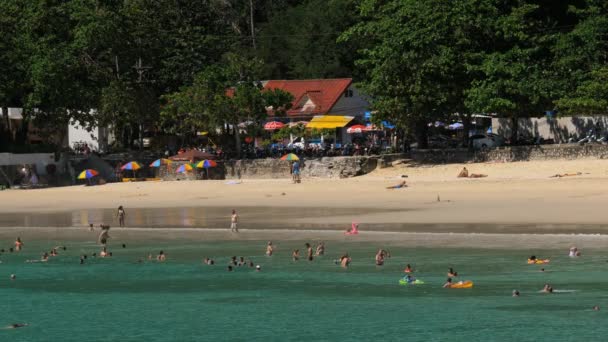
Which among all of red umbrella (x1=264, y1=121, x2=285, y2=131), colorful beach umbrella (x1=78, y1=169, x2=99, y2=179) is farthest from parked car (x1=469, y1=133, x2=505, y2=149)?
colorful beach umbrella (x1=78, y1=169, x2=99, y2=179)

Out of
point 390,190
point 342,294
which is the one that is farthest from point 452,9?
point 342,294

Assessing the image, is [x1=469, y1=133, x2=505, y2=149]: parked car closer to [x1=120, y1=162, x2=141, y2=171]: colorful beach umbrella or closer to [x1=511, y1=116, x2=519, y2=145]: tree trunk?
[x1=511, y1=116, x2=519, y2=145]: tree trunk

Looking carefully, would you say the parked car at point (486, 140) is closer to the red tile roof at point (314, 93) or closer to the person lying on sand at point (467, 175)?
the person lying on sand at point (467, 175)

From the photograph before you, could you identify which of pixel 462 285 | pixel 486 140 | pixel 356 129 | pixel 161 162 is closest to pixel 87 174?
pixel 161 162

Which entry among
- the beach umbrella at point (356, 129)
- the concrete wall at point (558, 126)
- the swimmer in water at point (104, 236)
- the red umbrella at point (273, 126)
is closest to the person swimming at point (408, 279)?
the swimmer in water at point (104, 236)

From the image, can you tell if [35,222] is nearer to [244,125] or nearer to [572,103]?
[244,125]

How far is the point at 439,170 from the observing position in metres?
60.5

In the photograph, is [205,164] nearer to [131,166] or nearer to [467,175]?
[131,166]

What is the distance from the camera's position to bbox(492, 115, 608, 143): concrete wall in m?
63.5

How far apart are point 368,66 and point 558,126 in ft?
40.4

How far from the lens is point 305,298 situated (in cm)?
3102

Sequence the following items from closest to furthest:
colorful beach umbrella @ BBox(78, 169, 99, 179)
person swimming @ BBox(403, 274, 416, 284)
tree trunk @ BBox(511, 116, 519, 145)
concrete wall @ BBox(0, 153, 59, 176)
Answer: person swimming @ BBox(403, 274, 416, 284) → colorful beach umbrella @ BBox(78, 169, 99, 179) → tree trunk @ BBox(511, 116, 519, 145) → concrete wall @ BBox(0, 153, 59, 176)

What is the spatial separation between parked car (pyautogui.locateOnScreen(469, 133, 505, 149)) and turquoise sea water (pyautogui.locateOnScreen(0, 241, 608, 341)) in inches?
1218

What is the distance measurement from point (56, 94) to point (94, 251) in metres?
27.7
